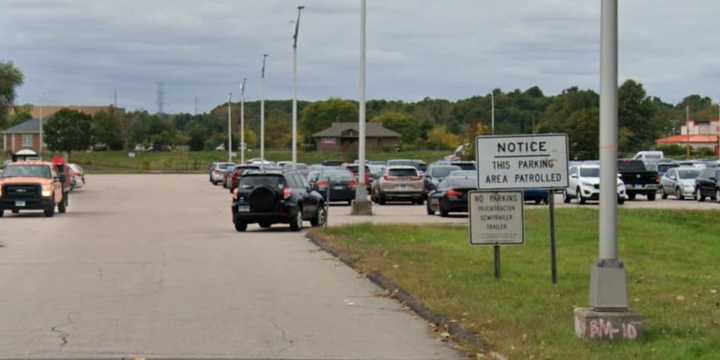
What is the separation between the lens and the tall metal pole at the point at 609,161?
1165 cm

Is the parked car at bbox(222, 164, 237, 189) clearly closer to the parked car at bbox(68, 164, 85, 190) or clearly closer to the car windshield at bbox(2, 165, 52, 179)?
the parked car at bbox(68, 164, 85, 190)

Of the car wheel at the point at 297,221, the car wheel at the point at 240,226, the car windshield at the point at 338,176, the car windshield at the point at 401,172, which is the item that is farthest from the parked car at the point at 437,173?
the car wheel at the point at 240,226

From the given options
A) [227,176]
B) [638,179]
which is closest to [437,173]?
[638,179]

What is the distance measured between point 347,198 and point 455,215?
1103cm

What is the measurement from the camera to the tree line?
108 m

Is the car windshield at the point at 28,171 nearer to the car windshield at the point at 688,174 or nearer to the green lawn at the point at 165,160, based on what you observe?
the car windshield at the point at 688,174

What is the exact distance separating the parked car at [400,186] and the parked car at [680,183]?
1211 centimetres

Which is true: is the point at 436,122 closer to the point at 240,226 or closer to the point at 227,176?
the point at 227,176

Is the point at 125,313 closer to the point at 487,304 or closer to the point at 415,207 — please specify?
the point at 487,304

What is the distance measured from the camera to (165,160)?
135 m

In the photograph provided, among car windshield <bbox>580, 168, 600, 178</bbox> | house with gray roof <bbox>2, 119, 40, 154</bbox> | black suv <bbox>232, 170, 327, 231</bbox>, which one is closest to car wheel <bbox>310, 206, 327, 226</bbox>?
black suv <bbox>232, 170, 327, 231</bbox>

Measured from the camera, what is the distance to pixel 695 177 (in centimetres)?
5484

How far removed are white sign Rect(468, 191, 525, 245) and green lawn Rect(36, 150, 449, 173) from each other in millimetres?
110634

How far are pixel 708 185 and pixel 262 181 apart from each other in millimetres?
25438
